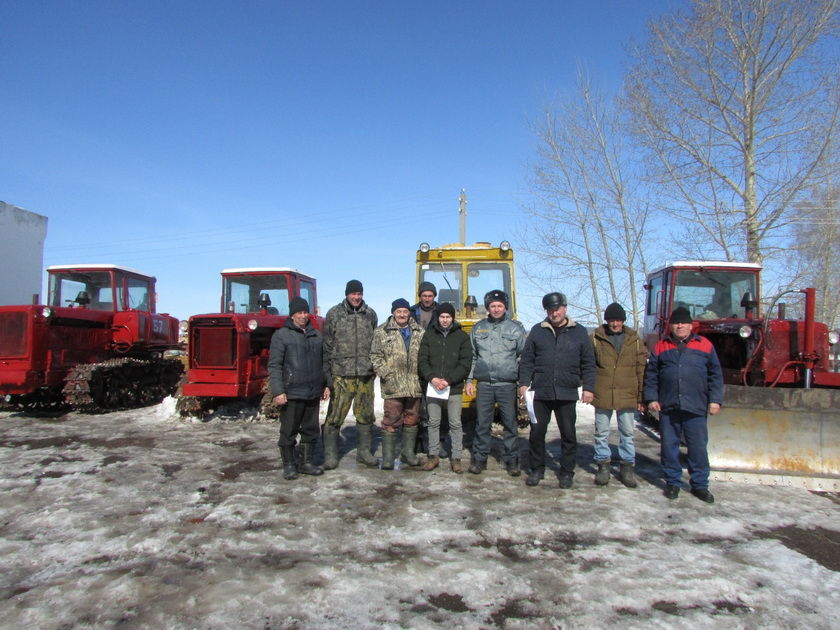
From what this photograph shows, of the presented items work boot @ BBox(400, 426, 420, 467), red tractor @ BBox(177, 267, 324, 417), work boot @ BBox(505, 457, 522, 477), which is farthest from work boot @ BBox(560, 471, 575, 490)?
red tractor @ BBox(177, 267, 324, 417)

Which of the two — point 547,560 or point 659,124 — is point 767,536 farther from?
point 659,124

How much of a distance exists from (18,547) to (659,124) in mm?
15974

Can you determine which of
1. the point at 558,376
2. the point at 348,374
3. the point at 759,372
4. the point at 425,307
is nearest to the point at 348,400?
the point at 348,374

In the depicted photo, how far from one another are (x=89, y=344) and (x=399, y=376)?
7.22 meters

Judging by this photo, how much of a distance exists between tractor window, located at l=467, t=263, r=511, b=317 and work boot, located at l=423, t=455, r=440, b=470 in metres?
2.59

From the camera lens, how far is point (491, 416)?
5.33 m

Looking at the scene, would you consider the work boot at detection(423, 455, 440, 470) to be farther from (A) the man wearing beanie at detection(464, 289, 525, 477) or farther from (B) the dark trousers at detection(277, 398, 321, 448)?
(B) the dark trousers at detection(277, 398, 321, 448)

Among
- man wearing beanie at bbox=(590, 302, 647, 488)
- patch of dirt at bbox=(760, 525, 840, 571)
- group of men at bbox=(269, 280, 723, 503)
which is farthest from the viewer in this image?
man wearing beanie at bbox=(590, 302, 647, 488)

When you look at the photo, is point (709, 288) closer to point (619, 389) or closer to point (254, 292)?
point (619, 389)

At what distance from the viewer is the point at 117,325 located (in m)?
10.2

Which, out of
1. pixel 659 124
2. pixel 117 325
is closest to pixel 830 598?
pixel 117 325

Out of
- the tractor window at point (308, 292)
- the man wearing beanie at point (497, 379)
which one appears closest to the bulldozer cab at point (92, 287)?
the tractor window at point (308, 292)

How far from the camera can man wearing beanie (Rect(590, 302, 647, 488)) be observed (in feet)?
16.5

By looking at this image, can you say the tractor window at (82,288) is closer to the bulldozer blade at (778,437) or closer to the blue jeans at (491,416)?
the blue jeans at (491,416)
